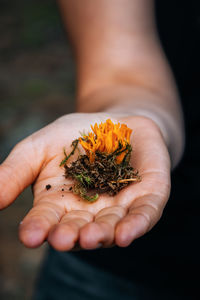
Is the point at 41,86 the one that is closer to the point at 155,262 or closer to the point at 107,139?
the point at 155,262

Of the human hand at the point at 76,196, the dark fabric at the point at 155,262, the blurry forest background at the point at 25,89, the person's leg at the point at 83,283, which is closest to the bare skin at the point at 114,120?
the human hand at the point at 76,196

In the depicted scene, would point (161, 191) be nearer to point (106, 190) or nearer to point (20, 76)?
point (106, 190)

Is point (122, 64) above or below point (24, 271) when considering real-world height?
above

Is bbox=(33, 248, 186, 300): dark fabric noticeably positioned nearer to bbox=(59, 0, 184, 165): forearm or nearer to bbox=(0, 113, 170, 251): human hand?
bbox=(0, 113, 170, 251): human hand

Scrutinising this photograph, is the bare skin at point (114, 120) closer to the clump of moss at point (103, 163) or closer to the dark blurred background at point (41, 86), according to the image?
the clump of moss at point (103, 163)

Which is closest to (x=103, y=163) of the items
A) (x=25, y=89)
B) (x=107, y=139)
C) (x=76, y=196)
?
(x=107, y=139)

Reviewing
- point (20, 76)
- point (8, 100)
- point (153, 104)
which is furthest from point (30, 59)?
point (153, 104)

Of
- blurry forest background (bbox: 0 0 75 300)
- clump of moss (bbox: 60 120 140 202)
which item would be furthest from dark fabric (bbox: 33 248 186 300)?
blurry forest background (bbox: 0 0 75 300)
